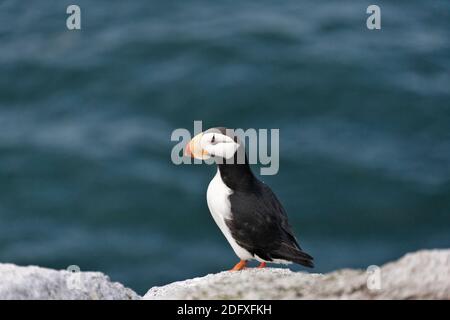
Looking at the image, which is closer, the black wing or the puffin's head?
the puffin's head

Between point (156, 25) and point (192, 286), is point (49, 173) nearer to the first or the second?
point (156, 25)

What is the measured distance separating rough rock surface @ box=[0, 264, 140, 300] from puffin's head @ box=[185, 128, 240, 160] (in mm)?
1859

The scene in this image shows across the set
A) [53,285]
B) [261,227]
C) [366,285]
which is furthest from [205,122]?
[366,285]

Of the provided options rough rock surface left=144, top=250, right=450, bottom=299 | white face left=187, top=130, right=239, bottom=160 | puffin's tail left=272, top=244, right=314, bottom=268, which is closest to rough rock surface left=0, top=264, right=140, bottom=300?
rough rock surface left=144, top=250, right=450, bottom=299

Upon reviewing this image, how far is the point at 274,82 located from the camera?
1489 centimetres

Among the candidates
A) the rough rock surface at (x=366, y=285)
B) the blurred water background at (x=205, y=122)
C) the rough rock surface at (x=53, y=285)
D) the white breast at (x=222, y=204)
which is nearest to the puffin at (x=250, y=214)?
the white breast at (x=222, y=204)

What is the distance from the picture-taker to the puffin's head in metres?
8.14

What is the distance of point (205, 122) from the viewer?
14234 millimetres

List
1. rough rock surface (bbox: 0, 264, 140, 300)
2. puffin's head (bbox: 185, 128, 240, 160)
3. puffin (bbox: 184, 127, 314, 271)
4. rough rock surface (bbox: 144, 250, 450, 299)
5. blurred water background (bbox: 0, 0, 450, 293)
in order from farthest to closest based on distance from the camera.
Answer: blurred water background (bbox: 0, 0, 450, 293) < puffin (bbox: 184, 127, 314, 271) < puffin's head (bbox: 185, 128, 240, 160) < rough rock surface (bbox: 0, 264, 140, 300) < rough rock surface (bbox: 144, 250, 450, 299)

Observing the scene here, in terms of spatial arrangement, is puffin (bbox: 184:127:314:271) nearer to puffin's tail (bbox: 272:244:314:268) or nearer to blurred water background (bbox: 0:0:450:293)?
puffin's tail (bbox: 272:244:314:268)

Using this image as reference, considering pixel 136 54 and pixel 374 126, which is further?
pixel 136 54

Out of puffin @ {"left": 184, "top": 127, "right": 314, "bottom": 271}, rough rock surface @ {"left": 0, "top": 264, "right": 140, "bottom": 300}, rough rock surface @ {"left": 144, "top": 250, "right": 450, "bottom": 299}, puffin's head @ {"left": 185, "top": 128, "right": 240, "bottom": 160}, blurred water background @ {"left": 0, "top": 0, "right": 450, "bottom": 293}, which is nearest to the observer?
rough rock surface @ {"left": 144, "top": 250, "right": 450, "bottom": 299}
